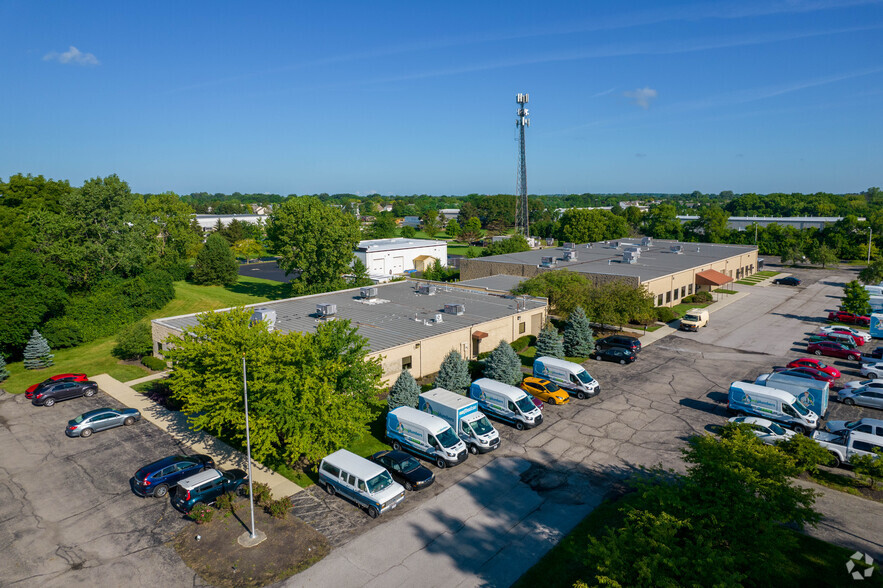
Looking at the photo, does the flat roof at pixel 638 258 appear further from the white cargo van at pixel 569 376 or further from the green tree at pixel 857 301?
the white cargo van at pixel 569 376

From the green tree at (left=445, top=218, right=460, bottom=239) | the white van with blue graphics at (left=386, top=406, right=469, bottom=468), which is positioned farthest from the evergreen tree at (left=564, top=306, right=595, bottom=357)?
the green tree at (left=445, top=218, right=460, bottom=239)

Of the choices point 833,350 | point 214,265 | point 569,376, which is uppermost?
point 214,265

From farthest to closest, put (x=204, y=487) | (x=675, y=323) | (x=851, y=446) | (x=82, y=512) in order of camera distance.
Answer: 1. (x=675, y=323)
2. (x=851, y=446)
3. (x=204, y=487)
4. (x=82, y=512)

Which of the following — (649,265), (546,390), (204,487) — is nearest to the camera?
(204,487)

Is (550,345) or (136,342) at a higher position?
(136,342)

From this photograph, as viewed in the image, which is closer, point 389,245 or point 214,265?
point 214,265

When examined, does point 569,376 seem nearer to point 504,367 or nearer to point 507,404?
point 504,367

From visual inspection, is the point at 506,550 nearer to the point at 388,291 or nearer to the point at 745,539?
the point at 745,539

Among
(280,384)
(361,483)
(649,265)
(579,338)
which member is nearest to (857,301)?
(649,265)
